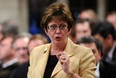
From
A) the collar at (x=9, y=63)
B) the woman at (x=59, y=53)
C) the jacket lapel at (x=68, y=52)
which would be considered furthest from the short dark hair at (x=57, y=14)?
the collar at (x=9, y=63)

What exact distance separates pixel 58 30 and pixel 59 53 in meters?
0.27

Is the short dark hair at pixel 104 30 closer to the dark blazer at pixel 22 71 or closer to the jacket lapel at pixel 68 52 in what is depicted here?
the dark blazer at pixel 22 71

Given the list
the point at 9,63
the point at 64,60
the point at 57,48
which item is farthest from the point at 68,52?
the point at 9,63

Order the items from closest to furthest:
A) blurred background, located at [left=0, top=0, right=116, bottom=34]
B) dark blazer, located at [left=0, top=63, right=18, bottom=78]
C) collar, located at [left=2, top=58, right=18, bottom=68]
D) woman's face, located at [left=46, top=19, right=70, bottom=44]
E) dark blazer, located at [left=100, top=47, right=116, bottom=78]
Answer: woman's face, located at [left=46, top=19, right=70, bottom=44] < dark blazer, located at [left=100, top=47, right=116, bottom=78] < dark blazer, located at [left=0, top=63, right=18, bottom=78] < collar, located at [left=2, top=58, right=18, bottom=68] < blurred background, located at [left=0, top=0, right=116, bottom=34]

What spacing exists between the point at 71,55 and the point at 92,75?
1.02ft

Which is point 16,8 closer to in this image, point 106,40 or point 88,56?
point 106,40

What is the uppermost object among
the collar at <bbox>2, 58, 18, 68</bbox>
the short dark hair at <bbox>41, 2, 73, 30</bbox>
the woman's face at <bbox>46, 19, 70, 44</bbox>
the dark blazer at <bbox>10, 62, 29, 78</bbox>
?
the short dark hair at <bbox>41, 2, 73, 30</bbox>

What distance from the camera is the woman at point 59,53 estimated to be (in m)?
5.88

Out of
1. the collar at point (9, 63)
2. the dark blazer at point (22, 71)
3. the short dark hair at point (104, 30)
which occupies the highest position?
the short dark hair at point (104, 30)

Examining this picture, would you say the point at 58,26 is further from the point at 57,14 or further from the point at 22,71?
the point at 22,71

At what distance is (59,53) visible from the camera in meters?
5.71

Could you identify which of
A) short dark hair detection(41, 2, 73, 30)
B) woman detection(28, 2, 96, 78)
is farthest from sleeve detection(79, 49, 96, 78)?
short dark hair detection(41, 2, 73, 30)

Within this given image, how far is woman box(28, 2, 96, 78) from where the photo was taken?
588cm

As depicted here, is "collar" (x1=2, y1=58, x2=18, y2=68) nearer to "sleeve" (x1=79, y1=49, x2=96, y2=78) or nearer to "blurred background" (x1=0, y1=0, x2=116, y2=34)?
"sleeve" (x1=79, y1=49, x2=96, y2=78)
